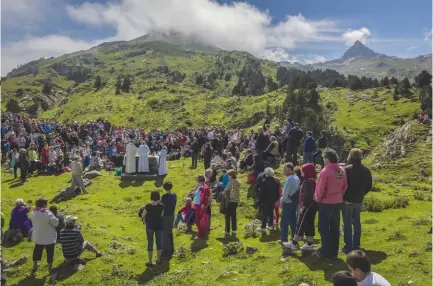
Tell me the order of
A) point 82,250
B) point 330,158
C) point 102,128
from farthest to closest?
point 102,128, point 82,250, point 330,158

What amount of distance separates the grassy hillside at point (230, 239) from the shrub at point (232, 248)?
273 millimetres

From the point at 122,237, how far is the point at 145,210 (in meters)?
5.27

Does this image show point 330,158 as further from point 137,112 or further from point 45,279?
point 137,112

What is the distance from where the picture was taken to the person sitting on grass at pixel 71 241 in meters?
14.5

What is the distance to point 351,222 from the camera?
1236 cm

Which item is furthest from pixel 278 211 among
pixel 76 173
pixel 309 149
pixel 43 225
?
pixel 76 173

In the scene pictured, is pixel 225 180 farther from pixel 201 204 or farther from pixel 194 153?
pixel 194 153

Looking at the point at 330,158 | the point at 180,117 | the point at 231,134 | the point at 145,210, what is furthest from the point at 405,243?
the point at 180,117

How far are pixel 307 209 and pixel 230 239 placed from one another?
15.8 feet

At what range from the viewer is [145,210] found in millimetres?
14062

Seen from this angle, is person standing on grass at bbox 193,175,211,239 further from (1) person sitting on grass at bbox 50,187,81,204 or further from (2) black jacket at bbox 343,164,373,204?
(1) person sitting on grass at bbox 50,187,81,204

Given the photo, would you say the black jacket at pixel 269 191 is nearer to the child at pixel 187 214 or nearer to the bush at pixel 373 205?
the child at pixel 187 214

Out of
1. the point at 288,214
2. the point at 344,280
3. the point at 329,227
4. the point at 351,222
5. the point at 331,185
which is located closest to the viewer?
the point at 344,280

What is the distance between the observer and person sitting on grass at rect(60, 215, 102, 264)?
14.5 meters
